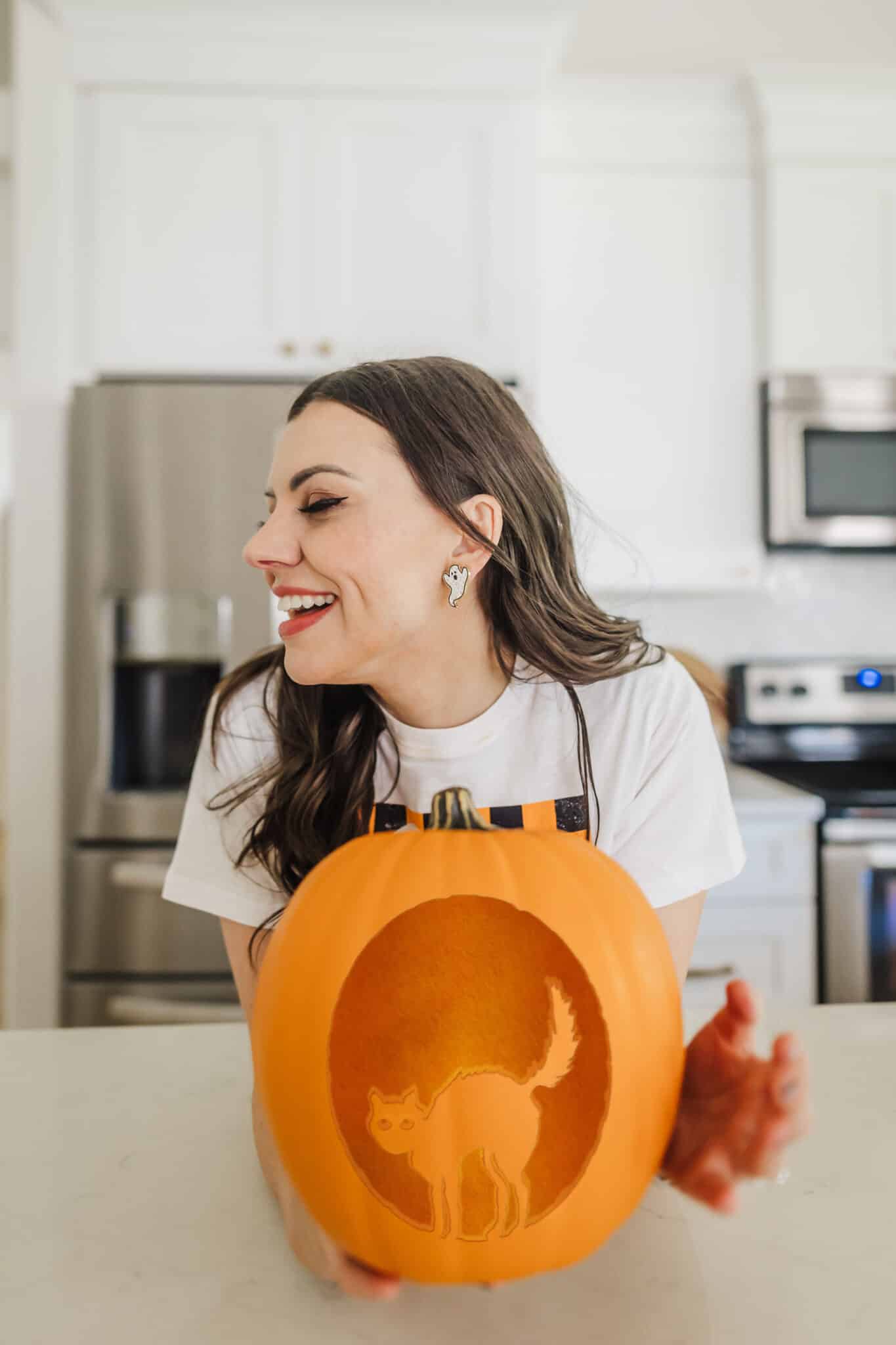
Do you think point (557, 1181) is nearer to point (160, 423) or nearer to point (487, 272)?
point (160, 423)

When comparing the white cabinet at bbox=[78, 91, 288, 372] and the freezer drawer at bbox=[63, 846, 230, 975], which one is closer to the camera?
the freezer drawer at bbox=[63, 846, 230, 975]

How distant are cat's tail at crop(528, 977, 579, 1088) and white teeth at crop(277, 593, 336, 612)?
30 cm

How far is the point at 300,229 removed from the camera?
2.24 meters

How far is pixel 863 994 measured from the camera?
208 centimetres

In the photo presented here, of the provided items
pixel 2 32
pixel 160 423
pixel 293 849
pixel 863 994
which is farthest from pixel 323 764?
pixel 2 32

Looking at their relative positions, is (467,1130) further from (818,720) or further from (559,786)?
(818,720)

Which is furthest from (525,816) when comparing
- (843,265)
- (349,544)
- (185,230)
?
(843,265)

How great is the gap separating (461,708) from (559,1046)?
0.42 m

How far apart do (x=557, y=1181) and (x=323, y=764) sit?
442mm

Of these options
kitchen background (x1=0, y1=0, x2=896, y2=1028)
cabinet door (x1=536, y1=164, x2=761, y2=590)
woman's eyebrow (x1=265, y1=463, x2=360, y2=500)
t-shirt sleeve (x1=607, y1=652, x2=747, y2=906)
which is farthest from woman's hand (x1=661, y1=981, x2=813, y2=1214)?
cabinet door (x1=536, y1=164, x2=761, y2=590)

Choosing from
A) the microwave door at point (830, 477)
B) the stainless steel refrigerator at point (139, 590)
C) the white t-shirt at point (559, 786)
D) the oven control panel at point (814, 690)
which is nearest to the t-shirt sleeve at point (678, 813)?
the white t-shirt at point (559, 786)

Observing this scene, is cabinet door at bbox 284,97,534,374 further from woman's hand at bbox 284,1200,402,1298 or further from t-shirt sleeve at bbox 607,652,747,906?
woman's hand at bbox 284,1200,402,1298

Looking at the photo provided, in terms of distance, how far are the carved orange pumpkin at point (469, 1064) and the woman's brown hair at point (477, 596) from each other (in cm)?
31

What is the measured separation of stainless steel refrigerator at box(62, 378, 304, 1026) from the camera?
6.81ft
